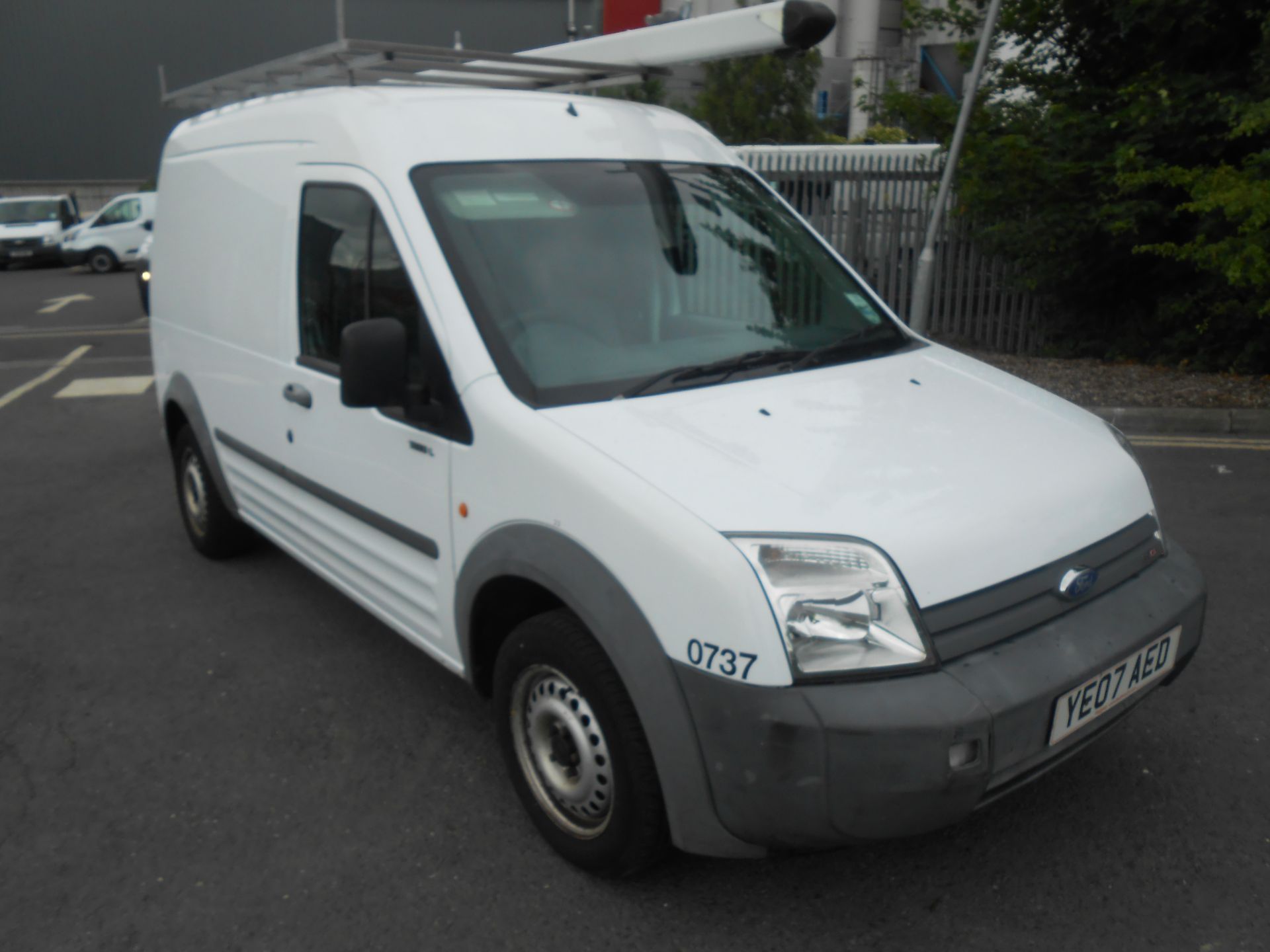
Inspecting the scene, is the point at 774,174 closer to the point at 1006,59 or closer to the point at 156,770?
the point at 1006,59

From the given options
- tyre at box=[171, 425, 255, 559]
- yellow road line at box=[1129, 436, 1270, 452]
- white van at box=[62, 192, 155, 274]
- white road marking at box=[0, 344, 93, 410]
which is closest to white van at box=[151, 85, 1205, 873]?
tyre at box=[171, 425, 255, 559]

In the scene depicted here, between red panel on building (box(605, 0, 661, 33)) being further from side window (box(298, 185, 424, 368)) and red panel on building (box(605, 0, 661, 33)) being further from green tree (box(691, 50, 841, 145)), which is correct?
side window (box(298, 185, 424, 368))

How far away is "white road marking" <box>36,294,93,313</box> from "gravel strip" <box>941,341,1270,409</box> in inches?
567

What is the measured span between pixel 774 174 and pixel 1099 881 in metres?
10.4

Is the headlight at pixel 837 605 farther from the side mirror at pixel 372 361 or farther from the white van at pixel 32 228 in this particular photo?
the white van at pixel 32 228

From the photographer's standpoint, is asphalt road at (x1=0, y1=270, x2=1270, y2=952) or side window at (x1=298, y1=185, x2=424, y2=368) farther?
side window at (x1=298, y1=185, x2=424, y2=368)

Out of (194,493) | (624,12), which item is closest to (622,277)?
(194,493)

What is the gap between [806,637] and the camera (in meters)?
2.33

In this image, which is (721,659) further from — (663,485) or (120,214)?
(120,214)

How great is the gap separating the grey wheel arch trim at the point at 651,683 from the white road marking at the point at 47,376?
8.64 metres

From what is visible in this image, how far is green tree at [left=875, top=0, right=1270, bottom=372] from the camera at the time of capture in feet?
28.2

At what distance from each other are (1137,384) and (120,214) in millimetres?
22480

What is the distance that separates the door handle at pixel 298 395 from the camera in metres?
3.79

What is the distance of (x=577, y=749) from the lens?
9.22ft
